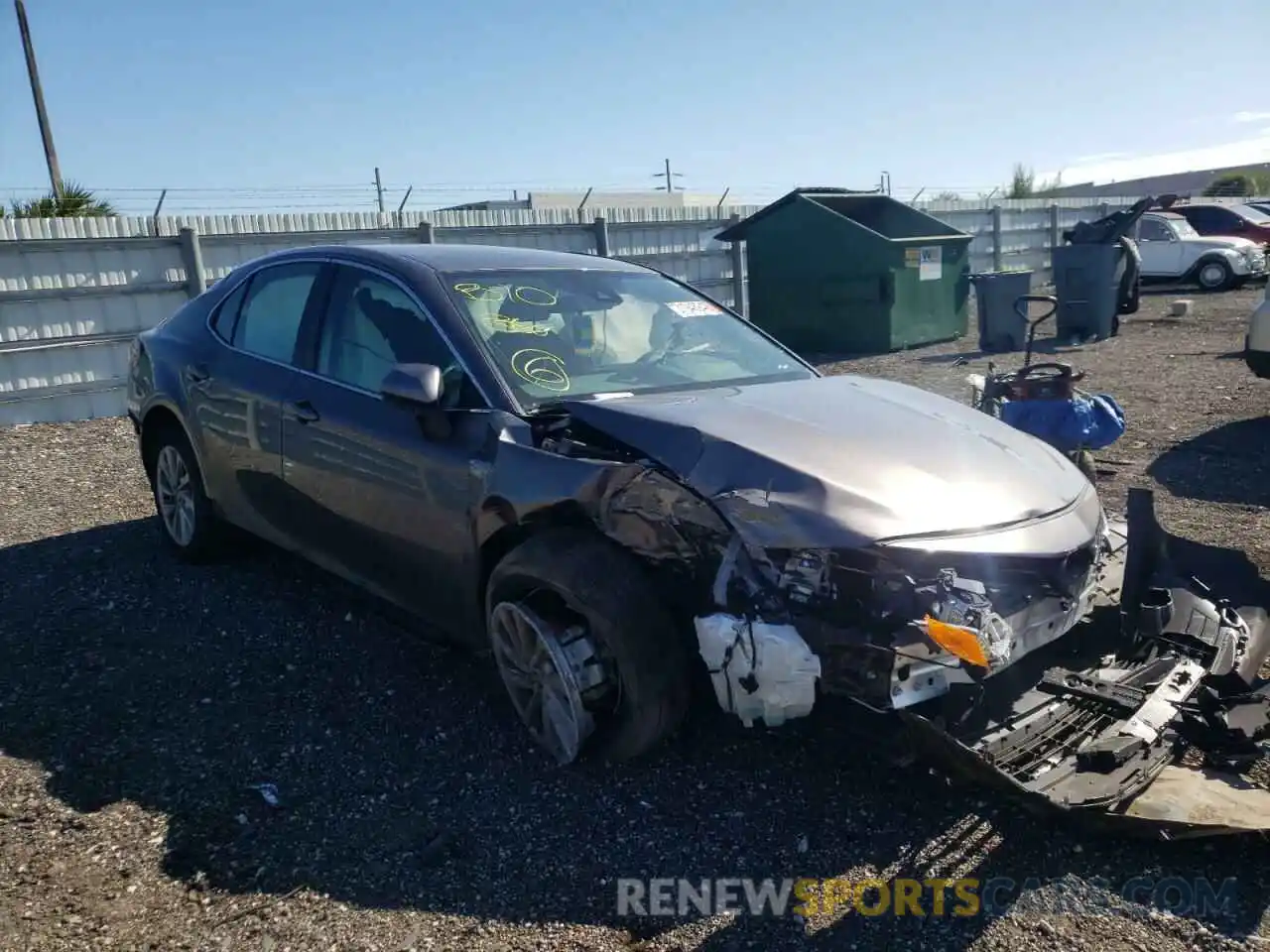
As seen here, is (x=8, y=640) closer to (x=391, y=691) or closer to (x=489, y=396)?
(x=391, y=691)

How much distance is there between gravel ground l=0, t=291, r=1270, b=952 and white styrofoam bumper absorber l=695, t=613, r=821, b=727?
194 mm

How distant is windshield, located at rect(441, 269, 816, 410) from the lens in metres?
3.76

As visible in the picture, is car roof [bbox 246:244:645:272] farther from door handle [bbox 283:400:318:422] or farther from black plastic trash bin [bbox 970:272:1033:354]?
black plastic trash bin [bbox 970:272:1033:354]

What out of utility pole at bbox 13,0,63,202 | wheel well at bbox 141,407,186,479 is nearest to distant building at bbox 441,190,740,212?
utility pole at bbox 13,0,63,202

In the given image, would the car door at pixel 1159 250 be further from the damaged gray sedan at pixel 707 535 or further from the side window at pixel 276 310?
the side window at pixel 276 310

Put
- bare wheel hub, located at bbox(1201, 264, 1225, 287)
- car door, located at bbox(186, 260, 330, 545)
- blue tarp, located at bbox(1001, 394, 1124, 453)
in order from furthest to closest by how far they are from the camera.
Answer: bare wheel hub, located at bbox(1201, 264, 1225, 287), blue tarp, located at bbox(1001, 394, 1124, 453), car door, located at bbox(186, 260, 330, 545)

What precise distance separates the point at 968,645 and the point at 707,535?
31.9 inches

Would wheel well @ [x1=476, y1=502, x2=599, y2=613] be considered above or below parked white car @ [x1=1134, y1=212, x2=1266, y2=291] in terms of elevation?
above

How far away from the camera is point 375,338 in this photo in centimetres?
404

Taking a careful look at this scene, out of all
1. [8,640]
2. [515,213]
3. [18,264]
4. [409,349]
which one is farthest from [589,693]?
[515,213]

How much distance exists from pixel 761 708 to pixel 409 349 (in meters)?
1.92

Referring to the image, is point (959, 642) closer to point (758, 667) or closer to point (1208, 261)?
point (758, 667)

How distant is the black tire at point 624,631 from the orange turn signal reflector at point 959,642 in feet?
2.71

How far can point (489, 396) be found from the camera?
355 centimetres
